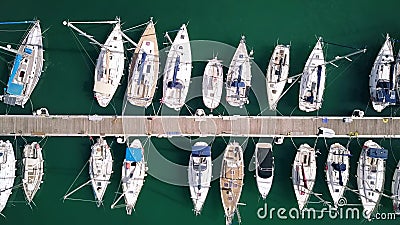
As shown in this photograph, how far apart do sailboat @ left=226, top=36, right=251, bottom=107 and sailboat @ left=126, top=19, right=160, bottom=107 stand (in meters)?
2.23

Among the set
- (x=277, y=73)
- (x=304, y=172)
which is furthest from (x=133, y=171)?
(x=277, y=73)

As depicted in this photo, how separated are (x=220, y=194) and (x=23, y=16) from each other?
8204 millimetres

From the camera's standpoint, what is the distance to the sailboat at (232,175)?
14812 mm

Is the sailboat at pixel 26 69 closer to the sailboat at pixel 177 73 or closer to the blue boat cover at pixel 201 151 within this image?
the sailboat at pixel 177 73

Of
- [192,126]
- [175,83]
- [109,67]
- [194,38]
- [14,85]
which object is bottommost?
[192,126]

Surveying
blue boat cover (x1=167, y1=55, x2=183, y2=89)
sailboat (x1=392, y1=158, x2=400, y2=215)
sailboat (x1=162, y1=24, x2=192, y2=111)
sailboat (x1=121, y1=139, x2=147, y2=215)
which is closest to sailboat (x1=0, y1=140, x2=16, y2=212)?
sailboat (x1=121, y1=139, x2=147, y2=215)

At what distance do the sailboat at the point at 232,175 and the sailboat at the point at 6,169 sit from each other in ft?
20.8

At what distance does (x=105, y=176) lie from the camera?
1491 centimetres

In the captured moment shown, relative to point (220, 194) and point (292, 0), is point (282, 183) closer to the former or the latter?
point (220, 194)

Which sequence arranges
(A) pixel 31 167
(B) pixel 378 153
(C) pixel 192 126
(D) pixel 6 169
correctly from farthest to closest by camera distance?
(C) pixel 192 126 → (A) pixel 31 167 → (D) pixel 6 169 → (B) pixel 378 153

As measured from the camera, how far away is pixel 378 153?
14.7m

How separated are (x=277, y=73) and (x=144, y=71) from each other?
4.00 meters

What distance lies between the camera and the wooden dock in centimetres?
1511

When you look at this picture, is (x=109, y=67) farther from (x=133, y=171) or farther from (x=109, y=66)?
(x=133, y=171)
